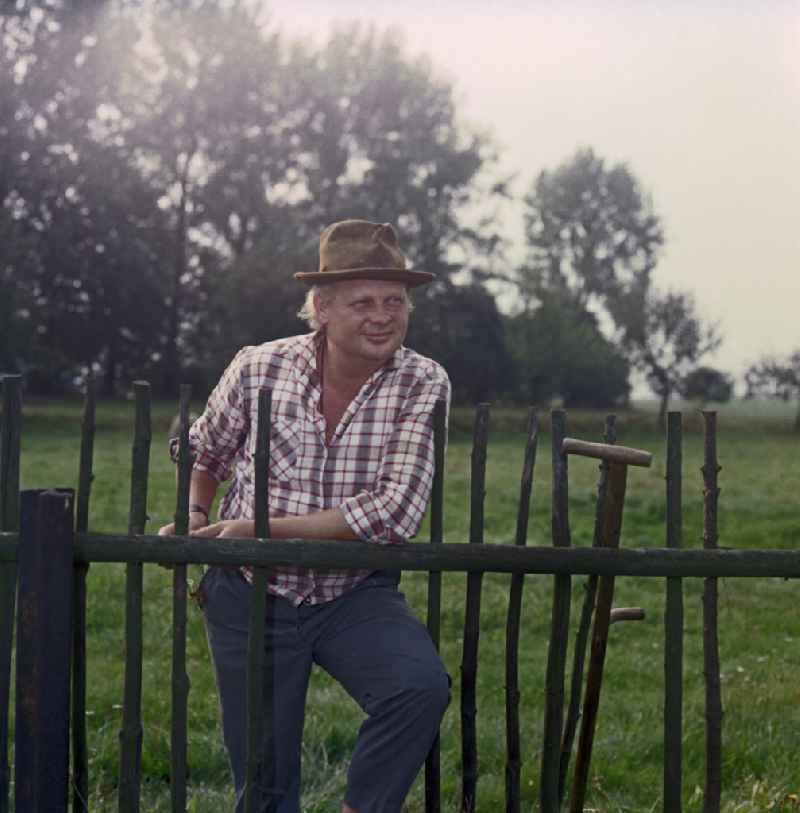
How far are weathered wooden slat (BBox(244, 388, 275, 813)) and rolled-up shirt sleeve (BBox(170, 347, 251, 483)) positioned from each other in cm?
32

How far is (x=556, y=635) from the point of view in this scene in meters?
3.43

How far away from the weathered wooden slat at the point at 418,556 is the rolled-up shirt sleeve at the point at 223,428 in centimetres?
48

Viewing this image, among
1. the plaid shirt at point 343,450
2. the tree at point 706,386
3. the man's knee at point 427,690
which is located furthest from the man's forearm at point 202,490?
the tree at point 706,386

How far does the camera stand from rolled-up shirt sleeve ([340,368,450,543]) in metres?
3.19

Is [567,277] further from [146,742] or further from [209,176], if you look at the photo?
[146,742]

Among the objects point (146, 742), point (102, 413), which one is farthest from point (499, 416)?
point (146, 742)

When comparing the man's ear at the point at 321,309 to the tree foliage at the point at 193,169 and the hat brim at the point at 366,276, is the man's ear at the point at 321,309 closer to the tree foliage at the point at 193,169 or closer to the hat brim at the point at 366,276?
the hat brim at the point at 366,276

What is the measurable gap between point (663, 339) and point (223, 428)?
139 feet

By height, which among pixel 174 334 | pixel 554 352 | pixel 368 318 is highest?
pixel 174 334

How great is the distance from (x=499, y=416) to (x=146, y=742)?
29.4 metres

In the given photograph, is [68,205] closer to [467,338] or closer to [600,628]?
[467,338]

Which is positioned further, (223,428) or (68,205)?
(68,205)

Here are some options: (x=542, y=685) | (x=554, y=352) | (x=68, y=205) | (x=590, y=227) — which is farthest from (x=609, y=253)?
(x=542, y=685)

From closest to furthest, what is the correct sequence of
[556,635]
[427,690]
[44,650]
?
[427,690] → [44,650] → [556,635]
